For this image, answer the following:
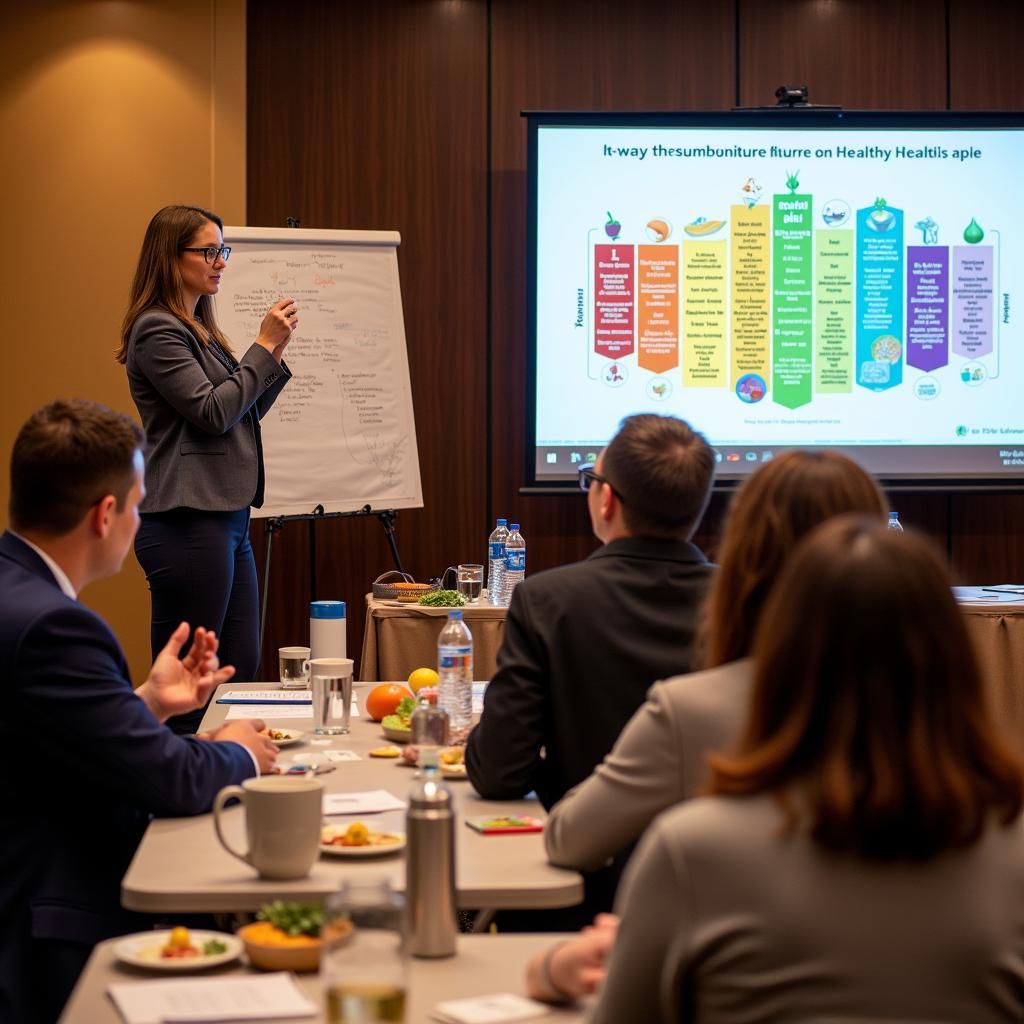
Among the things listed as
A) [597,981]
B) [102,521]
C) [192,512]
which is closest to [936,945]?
[597,981]

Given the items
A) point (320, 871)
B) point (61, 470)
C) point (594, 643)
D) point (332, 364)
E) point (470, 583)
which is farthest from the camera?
point (332, 364)

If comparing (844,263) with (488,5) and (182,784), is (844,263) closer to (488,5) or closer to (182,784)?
(488,5)

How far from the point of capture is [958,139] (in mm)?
5430

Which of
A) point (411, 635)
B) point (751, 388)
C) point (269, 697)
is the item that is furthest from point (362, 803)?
point (751, 388)

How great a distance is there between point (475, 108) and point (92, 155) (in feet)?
5.27

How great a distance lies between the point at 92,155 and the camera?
219 inches

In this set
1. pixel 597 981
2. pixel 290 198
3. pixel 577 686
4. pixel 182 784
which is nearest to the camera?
pixel 597 981

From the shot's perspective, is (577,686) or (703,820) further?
(577,686)

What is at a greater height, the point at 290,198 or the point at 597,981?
the point at 290,198

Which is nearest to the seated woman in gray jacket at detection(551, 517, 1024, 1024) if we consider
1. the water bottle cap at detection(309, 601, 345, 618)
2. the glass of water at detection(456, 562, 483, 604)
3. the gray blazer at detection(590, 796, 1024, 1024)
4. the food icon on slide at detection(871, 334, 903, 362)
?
the gray blazer at detection(590, 796, 1024, 1024)

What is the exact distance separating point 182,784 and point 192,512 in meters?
2.17

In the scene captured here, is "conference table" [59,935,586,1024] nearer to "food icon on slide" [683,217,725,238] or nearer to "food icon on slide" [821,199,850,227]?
"food icon on slide" [683,217,725,238]

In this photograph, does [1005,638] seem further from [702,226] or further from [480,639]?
[702,226]

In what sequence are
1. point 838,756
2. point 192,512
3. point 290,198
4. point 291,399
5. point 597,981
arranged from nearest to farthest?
point 838,756 → point 597,981 → point 192,512 → point 291,399 → point 290,198
